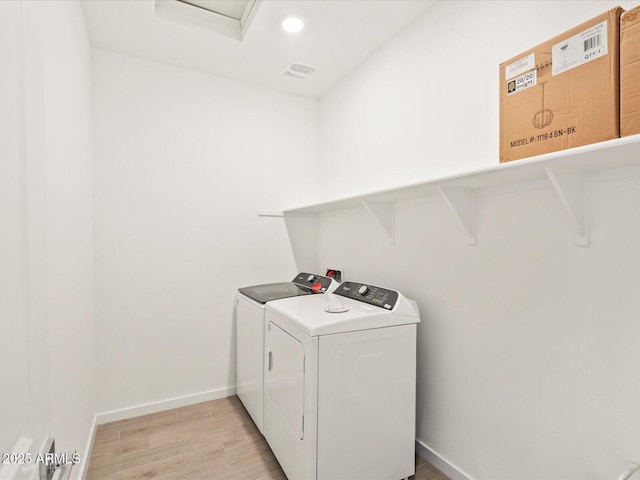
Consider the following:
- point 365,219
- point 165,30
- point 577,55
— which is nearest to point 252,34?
point 165,30

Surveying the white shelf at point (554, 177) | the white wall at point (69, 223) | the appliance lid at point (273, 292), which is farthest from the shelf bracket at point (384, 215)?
the white wall at point (69, 223)

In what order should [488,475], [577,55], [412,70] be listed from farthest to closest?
[412,70], [488,475], [577,55]

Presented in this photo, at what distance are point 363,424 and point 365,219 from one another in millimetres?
1402

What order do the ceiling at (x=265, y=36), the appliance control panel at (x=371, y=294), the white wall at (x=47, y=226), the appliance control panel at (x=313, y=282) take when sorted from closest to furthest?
the white wall at (x=47, y=226), the appliance control panel at (x=371, y=294), the ceiling at (x=265, y=36), the appliance control panel at (x=313, y=282)

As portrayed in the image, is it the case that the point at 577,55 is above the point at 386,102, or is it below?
below

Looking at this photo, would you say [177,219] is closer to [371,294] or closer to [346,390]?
[371,294]

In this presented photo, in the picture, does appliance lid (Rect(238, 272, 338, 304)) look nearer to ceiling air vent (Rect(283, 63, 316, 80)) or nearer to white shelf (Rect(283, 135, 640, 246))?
white shelf (Rect(283, 135, 640, 246))

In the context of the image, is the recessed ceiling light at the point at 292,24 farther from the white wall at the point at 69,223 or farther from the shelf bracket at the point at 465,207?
the shelf bracket at the point at 465,207

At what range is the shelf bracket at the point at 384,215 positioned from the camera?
2.21 meters

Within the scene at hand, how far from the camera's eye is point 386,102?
2350 millimetres

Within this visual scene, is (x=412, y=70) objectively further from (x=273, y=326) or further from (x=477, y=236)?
(x=273, y=326)

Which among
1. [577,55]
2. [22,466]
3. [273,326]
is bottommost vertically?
[273,326]

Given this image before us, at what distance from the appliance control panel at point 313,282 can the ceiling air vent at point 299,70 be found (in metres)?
1.70

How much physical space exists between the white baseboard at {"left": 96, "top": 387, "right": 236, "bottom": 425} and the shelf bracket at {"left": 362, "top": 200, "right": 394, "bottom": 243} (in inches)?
74.8
